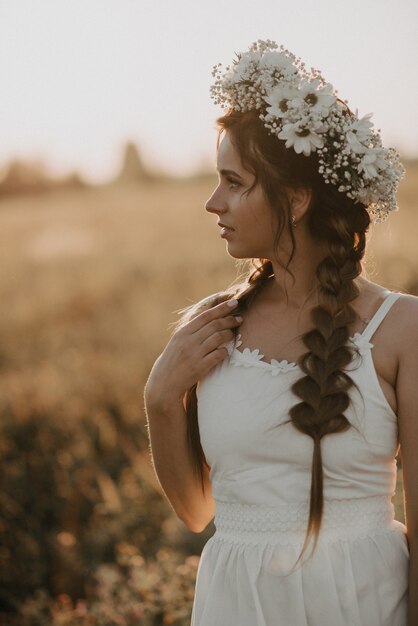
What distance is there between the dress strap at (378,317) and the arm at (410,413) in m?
0.05

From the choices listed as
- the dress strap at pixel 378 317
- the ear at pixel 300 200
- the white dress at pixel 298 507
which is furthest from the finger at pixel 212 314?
the dress strap at pixel 378 317

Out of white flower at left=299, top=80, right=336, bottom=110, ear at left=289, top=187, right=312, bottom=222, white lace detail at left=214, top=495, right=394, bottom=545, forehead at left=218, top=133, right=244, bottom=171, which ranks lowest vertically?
white lace detail at left=214, top=495, right=394, bottom=545

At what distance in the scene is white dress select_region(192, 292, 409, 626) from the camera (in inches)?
94.9

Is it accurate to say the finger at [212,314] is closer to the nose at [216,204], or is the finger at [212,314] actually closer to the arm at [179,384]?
the arm at [179,384]

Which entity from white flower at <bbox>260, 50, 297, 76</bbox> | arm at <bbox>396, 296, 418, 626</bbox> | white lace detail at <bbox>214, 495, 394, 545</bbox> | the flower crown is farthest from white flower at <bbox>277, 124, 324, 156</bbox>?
white lace detail at <bbox>214, 495, 394, 545</bbox>

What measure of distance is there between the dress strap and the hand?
17.2 inches

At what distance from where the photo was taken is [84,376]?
28.3ft

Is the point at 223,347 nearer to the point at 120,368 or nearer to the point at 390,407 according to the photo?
the point at 390,407

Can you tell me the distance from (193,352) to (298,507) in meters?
0.57

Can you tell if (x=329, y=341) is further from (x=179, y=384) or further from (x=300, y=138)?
(x=300, y=138)

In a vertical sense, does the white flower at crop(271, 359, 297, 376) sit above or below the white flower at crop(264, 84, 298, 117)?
below

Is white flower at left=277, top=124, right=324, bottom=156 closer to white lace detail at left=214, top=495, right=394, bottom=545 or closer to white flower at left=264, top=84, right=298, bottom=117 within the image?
white flower at left=264, top=84, right=298, bottom=117

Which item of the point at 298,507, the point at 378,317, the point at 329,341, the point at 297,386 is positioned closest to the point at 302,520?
the point at 298,507

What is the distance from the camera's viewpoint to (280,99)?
2.62 meters
